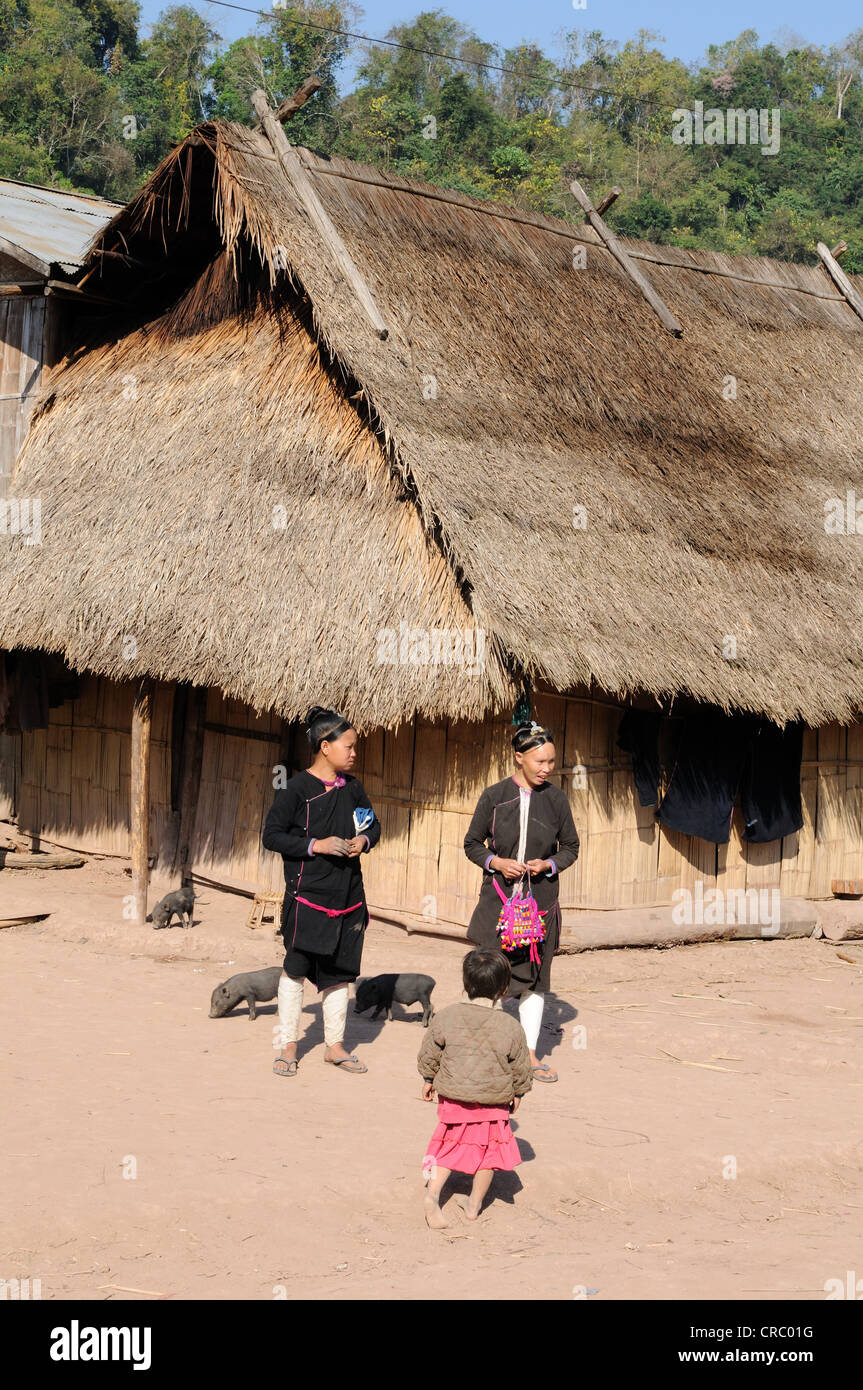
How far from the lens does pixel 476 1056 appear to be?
4.84 metres

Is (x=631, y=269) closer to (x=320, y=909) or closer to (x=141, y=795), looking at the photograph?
(x=141, y=795)

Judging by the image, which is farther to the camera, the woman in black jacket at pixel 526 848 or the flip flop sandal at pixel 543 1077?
the flip flop sandal at pixel 543 1077

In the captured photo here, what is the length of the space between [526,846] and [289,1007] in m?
1.39

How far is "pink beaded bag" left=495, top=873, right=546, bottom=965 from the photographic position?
20.2 feet

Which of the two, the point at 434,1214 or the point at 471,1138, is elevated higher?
the point at 471,1138

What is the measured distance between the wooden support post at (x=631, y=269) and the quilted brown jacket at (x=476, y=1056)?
9.04 metres

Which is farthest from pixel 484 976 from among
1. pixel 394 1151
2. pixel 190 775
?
pixel 190 775

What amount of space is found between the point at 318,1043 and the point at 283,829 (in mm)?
1480

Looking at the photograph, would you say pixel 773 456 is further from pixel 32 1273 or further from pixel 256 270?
pixel 32 1273

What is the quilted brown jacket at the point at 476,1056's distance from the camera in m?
4.80

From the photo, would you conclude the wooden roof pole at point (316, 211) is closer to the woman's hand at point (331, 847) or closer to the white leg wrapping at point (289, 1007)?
the woman's hand at point (331, 847)

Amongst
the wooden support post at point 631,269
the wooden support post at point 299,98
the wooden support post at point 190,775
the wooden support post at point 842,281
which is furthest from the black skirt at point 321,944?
the wooden support post at point 842,281

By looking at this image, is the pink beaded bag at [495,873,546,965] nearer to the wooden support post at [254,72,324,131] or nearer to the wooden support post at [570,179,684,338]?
the wooden support post at [254,72,324,131]

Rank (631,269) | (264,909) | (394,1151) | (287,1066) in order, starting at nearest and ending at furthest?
(394,1151)
(287,1066)
(264,909)
(631,269)
